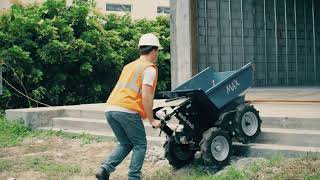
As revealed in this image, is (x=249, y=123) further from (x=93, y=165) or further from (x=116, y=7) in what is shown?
(x=116, y=7)

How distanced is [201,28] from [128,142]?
6695 millimetres

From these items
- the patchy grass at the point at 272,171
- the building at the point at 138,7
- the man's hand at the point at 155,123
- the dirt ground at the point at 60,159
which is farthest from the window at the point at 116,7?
the man's hand at the point at 155,123

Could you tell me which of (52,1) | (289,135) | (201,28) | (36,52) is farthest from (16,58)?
(289,135)

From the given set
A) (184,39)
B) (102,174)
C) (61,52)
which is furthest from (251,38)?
(102,174)

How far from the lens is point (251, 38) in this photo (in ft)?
44.1

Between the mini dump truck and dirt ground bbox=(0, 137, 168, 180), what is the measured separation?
2.25ft

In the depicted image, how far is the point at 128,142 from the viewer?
5902 mm

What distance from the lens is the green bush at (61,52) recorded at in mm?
12727

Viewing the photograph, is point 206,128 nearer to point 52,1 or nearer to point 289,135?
point 289,135

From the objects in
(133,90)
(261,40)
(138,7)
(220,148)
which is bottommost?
(220,148)

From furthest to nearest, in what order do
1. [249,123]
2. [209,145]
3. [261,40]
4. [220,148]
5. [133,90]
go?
[261,40]
[249,123]
[220,148]
[209,145]
[133,90]

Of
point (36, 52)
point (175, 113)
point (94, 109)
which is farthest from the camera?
point (36, 52)

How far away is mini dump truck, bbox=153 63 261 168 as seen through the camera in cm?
634

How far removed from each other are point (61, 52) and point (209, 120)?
735 centimetres
